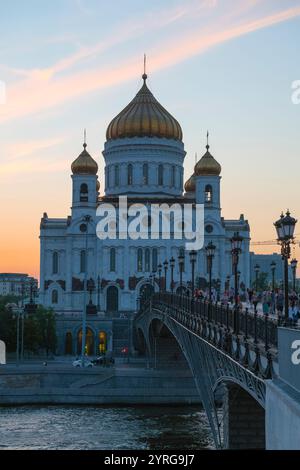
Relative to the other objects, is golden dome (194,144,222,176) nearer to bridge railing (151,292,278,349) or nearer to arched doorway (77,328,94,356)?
arched doorway (77,328,94,356)

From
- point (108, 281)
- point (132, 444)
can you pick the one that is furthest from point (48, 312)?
point (132, 444)

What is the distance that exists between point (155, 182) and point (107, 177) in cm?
589

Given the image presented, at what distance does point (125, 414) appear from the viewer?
156 feet

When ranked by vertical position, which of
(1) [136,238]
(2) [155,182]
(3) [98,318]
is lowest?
(3) [98,318]

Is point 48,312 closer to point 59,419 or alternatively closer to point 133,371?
point 133,371

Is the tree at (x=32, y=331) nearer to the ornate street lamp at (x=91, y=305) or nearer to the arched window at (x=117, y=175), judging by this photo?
the ornate street lamp at (x=91, y=305)

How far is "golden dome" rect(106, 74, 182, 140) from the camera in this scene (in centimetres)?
8931

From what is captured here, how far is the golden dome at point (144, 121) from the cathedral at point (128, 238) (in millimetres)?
104

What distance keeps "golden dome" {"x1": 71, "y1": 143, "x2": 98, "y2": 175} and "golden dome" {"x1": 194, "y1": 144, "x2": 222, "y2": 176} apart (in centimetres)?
1057

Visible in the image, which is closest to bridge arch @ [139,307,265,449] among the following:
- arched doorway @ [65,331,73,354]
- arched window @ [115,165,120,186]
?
arched doorway @ [65,331,73,354]

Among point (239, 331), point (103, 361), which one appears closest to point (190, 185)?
point (103, 361)

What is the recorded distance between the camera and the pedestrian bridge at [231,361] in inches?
671

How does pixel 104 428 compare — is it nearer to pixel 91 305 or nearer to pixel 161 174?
pixel 91 305

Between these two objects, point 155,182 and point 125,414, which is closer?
point 125,414
